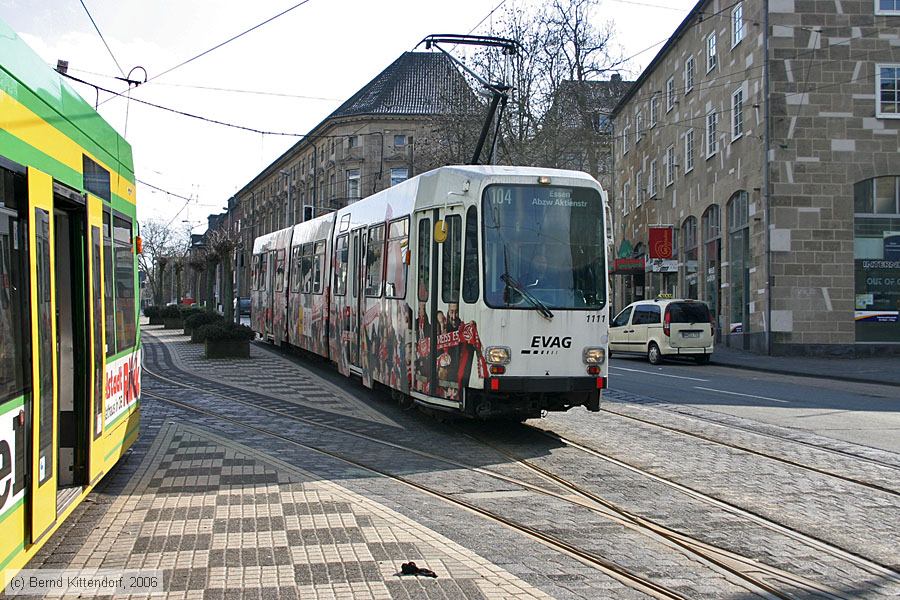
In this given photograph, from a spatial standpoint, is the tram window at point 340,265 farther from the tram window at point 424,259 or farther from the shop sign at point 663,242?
the shop sign at point 663,242

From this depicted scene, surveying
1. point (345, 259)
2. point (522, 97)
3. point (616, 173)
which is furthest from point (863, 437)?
point (616, 173)

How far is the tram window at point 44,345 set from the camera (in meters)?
4.96

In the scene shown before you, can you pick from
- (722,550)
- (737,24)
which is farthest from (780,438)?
(737,24)

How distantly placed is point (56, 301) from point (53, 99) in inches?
53.0

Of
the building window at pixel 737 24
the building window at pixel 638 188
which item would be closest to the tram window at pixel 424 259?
the building window at pixel 737 24

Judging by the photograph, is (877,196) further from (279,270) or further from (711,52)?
(279,270)

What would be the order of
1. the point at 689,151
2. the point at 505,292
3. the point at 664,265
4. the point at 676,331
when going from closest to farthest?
the point at 505,292 → the point at 676,331 → the point at 664,265 → the point at 689,151

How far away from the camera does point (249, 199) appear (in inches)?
3802

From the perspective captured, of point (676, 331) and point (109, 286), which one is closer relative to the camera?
point (109, 286)

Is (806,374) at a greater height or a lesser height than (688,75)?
lesser

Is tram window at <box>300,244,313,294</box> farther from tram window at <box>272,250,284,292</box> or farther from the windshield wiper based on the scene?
the windshield wiper

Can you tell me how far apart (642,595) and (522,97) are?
35.6 meters

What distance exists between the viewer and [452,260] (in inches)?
410

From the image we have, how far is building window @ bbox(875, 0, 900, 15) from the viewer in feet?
91.7
